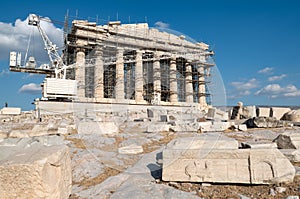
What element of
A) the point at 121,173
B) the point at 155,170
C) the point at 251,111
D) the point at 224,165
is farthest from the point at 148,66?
the point at 251,111

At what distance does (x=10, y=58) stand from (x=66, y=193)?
30.0m

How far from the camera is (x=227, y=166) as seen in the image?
4.48m

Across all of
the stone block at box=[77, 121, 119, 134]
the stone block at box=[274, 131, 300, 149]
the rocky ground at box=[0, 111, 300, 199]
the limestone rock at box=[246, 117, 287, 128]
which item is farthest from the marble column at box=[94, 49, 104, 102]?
the limestone rock at box=[246, 117, 287, 128]

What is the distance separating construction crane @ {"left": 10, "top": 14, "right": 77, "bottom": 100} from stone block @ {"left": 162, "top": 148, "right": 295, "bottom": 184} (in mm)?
20489

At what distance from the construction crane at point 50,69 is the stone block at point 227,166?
20489 millimetres

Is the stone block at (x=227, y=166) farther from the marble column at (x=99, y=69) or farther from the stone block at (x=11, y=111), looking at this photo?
the stone block at (x=11, y=111)

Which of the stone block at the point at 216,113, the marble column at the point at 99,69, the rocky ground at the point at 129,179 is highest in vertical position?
the marble column at the point at 99,69

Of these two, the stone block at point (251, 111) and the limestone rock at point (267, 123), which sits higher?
the stone block at point (251, 111)

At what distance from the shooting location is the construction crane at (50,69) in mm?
24403

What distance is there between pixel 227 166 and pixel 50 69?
3059 centimetres

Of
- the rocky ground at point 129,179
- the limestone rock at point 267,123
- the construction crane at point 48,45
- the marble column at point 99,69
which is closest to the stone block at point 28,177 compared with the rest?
the rocky ground at point 129,179

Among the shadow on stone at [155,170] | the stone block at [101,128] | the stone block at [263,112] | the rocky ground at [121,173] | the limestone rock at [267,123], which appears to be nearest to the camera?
the rocky ground at [121,173]

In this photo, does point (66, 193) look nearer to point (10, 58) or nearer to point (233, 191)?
point (233, 191)

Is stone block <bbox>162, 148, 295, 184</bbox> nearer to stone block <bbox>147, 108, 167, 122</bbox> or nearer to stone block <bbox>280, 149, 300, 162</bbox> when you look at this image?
stone block <bbox>280, 149, 300, 162</bbox>
